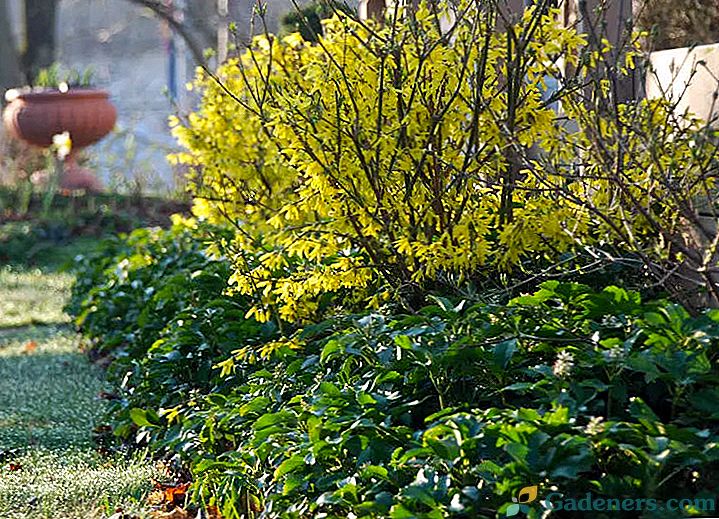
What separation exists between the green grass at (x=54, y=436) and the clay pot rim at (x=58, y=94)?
479 centimetres

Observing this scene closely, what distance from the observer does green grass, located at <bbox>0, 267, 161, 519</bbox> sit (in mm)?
3303

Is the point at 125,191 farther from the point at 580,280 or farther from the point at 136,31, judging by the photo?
the point at 136,31

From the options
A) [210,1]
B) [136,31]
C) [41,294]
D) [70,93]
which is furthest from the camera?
[136,31]

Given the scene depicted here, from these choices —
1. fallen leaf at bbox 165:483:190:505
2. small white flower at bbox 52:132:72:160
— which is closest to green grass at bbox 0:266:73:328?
small white flower at bbox 52:132:72:160

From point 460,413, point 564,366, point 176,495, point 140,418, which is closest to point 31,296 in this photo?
point 140,418

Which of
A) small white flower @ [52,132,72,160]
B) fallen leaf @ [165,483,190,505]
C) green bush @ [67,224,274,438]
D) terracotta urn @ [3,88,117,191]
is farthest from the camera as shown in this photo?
terracotta urn @ [3,88,117,191]

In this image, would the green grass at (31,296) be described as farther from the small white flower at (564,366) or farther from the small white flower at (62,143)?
the small white flower at (564,366)

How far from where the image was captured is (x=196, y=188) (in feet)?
18.6

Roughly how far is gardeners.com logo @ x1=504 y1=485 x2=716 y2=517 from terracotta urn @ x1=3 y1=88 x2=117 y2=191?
1010cm

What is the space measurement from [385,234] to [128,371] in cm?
153

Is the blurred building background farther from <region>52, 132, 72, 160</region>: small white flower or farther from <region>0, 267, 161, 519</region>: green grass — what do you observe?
<region>0, 267, 161, 519</region>: green grass

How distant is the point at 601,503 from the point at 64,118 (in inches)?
406

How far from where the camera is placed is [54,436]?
13.8 ft

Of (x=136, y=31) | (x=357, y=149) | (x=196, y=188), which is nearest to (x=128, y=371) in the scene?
(x=196, y=188)
